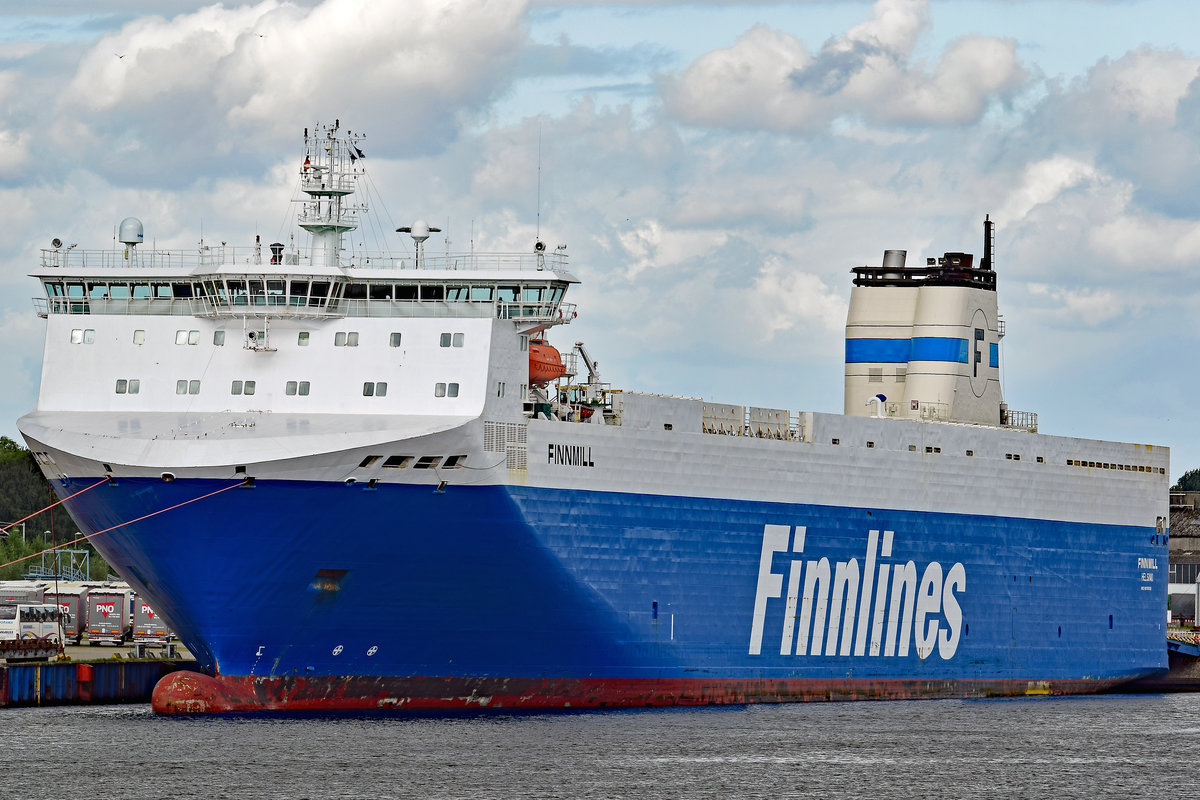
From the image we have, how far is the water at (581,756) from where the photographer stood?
119ft

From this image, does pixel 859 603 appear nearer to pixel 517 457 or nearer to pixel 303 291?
pixel 517 457

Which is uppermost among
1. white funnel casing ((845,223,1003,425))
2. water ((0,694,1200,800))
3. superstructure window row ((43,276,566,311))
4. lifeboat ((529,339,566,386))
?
white funnel casing ((845,223,1003,425))

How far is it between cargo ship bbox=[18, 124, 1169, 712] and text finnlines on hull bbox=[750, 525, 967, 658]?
0.32ft

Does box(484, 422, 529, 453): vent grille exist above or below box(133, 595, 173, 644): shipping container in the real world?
above

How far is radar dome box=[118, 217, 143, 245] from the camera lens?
150 ft

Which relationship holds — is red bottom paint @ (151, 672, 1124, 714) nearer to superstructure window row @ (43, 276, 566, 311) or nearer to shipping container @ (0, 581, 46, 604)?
superstructure window row @ (43, 276, 566, 311)

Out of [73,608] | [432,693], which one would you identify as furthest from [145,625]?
[432,693]

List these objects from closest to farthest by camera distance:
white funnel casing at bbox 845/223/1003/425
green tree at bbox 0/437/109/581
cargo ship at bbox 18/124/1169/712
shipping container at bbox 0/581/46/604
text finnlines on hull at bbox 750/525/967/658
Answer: cargo ship at bbox 18/124/1169/712 → text finnlines on hull at bbox 750/525/967/658 → white funnel casing at bbox 845/223/1003/425 → shipping container at bbox 0/581/46/604 → green tree at bbox 0/437/109/581

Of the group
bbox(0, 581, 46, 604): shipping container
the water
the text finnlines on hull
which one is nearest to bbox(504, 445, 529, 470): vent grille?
the water

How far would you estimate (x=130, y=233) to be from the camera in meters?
45.9

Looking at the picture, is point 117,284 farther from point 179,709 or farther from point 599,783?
point 599,783

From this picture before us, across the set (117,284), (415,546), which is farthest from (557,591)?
(117,284)

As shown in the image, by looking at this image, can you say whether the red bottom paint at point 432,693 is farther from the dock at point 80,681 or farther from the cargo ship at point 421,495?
the dock at point 80,681

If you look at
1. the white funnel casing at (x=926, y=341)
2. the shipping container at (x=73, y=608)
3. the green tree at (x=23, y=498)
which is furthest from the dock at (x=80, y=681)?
the green tree at (x=23, y=498)
